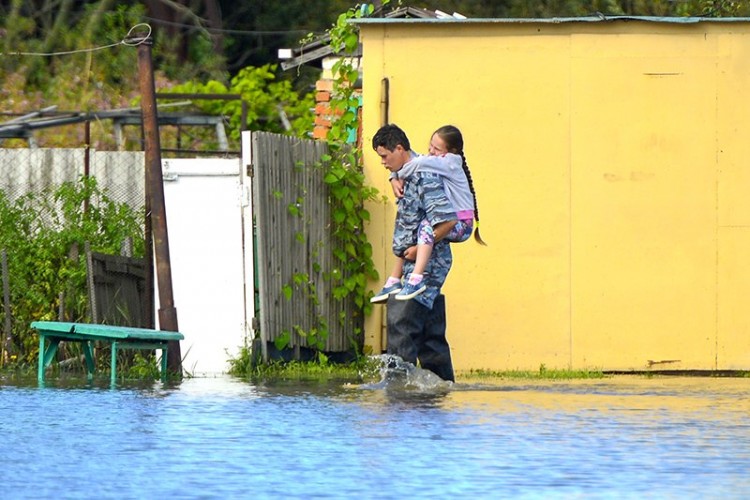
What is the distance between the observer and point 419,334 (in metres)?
11.6

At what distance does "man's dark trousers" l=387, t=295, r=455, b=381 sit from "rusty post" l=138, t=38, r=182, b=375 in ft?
7.37

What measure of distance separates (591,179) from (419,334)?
3.17 meters

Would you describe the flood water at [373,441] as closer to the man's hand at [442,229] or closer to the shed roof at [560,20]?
the man's hand at [442,229]

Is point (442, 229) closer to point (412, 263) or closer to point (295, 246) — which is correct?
point (412, 263)

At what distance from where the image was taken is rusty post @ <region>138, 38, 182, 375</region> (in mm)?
13203

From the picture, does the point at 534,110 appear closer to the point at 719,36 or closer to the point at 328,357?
the point at 719,36

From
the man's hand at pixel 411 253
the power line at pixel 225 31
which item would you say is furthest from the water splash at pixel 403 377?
the power line at pixel 225 31

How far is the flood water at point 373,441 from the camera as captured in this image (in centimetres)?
717

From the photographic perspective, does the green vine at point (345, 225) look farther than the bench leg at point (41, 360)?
Yes

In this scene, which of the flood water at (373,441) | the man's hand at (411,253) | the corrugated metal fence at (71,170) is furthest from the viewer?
the corrugated metal fence at (71,170)

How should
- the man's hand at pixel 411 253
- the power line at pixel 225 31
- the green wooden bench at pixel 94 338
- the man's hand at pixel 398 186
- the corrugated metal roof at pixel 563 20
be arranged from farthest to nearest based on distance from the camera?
1. the power line at pixel 225 31
2. the corrugated metal roof at pixel 563 20
3. the green wooden bench at pixel 94 338
4. the man's hand at pixel 398 186
5. the man's hand at pixel 411 253

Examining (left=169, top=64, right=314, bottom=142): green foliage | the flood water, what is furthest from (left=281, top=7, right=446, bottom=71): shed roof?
(left=169, top=64, right=314, bottom=142): green foliage

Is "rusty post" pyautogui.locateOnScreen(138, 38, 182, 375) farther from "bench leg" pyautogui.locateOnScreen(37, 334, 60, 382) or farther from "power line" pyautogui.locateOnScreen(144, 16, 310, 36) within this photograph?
"power line" pyautogui.locateOnScreen(144, 16, 310, 36)

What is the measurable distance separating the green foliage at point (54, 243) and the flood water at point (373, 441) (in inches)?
80.5
